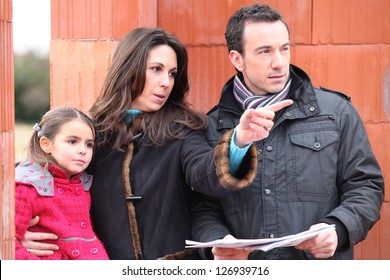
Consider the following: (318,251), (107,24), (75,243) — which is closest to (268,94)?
(318,251)

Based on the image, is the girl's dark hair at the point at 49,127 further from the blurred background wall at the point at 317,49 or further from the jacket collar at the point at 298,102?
the blurred background wall at the point at 317,49

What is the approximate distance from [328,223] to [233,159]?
0.47m

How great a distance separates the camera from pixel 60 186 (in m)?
3.77

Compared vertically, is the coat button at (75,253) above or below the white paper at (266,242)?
below

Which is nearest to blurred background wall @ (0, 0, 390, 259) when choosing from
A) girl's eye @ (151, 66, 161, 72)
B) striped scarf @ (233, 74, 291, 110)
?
girl's eye @ (151, 66, 161, 72)

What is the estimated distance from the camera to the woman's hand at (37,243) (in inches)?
144

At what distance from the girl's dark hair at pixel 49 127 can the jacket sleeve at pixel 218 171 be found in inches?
21.9

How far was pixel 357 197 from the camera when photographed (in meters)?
3.57

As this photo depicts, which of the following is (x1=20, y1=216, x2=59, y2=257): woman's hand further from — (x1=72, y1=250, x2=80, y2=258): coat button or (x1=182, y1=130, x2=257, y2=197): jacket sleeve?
(x1=182, y1=130, x2=257, y2=197): jacket sleeve

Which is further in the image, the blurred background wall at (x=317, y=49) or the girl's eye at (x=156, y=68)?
the blurred background wall at (x=317, y=49)

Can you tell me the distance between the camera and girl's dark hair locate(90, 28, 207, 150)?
3910mm

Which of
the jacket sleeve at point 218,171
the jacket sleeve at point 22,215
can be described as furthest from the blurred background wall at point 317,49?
the jacket sleeve at point 218,171

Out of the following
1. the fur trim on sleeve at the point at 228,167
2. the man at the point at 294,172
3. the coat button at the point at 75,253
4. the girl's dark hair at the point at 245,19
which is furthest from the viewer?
the girl's dark hair at the point at 245,19

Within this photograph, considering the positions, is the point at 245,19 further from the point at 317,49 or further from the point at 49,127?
the point at 317,49
